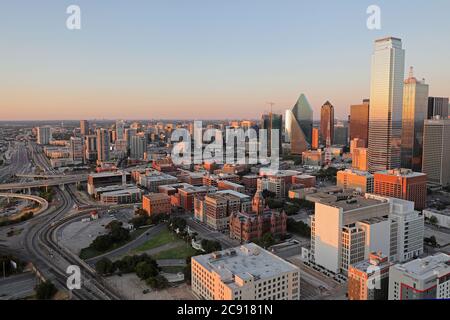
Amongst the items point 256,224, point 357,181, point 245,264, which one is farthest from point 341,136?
point 245,264

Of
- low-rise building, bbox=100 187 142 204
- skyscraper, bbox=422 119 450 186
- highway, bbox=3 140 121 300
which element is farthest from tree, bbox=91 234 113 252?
skyscraper, bbox=422 119 450 186

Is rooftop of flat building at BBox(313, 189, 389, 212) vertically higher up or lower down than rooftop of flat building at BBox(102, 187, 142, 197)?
higher up

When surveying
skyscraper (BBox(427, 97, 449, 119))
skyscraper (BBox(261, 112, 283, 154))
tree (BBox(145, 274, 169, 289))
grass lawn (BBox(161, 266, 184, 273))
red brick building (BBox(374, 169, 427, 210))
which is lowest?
grass lawn (BBox(161, 266, 184, 273))

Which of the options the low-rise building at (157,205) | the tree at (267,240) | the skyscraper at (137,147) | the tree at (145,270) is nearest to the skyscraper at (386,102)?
the tree at (267,240)

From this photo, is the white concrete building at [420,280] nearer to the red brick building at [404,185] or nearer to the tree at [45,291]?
the tree at [45,291]

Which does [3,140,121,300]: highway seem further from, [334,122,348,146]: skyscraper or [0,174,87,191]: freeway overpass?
[334,122,348,146]: skyscraper
